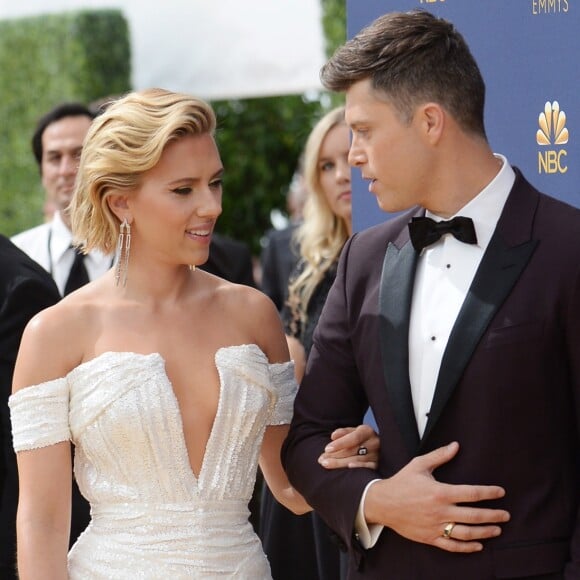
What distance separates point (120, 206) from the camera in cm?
341

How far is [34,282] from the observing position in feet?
13.8

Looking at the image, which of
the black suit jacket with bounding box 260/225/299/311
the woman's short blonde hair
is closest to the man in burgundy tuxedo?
the woman's short blonde hair

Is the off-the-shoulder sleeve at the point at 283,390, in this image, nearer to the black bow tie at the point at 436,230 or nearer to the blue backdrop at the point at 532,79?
the black bow tie at the point at 436,230

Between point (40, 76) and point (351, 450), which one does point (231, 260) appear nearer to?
point (351, 450)

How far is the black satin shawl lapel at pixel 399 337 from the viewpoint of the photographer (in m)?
2.89

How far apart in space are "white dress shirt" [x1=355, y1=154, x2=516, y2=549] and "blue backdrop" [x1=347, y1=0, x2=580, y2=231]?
0.60 metres

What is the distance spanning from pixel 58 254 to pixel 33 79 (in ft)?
18.2

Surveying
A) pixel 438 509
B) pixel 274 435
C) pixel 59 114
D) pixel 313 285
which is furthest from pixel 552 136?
pixel 59 114

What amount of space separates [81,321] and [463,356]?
1.05 meters

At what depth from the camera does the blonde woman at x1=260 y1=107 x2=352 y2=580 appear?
491 centimetres

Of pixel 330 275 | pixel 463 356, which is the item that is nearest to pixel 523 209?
pixel 463 356

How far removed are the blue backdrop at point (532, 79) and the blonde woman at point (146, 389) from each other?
0.85 m

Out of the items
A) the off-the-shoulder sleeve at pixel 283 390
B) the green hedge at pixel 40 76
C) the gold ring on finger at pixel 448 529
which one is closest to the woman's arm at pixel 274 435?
the off-the-shoulder sleeve at pixel 283 390

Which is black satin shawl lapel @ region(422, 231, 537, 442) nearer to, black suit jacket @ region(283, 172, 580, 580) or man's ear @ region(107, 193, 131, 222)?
black suit jacket @ region(283, 172, 580, 580)
